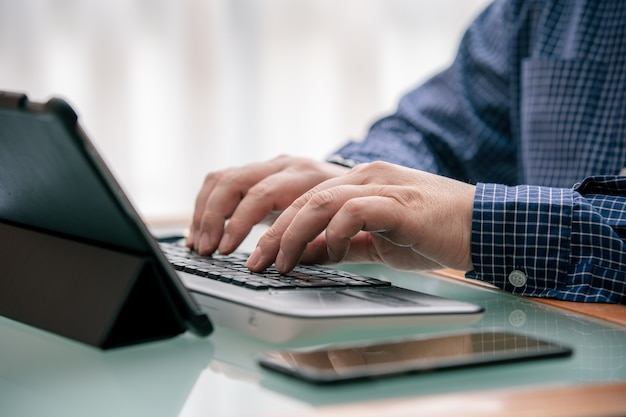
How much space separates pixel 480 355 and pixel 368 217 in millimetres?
243

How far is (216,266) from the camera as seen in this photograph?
78cm

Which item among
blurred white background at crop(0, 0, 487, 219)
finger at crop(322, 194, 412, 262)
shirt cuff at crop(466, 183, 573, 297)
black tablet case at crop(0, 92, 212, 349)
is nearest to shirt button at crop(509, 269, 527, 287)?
shirt cuff at crop(466, 183, 573, 297)

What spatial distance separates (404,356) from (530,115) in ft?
3.13

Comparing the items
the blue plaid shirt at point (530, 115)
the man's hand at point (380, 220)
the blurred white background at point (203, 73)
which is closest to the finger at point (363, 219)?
the man's hand at point (380, 220)

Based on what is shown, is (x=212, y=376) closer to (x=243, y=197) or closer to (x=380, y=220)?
(x=380, y=220)

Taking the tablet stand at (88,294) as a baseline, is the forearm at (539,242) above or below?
Result: above

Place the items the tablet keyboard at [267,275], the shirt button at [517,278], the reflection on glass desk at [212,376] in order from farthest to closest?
the shirt button at [517,278]
the tablet keyboard at [267,275]
the reflection on glass desk at [212,376]

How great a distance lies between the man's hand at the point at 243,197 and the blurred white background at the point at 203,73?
98 centimetres

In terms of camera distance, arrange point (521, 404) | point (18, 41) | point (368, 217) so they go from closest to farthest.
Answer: point (521, 404) < point (368, 217) < point (18, 41)

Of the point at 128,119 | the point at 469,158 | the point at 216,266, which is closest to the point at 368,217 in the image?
the point at 216,266

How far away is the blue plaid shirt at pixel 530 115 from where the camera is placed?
902 millimetres

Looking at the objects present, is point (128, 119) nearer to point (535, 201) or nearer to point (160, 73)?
point (160, 73)

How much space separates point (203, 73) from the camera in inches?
85.0

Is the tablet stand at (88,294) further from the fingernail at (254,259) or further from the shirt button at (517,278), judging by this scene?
the shirt button at (517,278)
